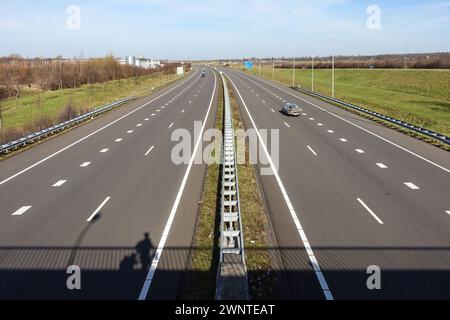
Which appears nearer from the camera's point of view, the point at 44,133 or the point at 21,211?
the point at 21,211

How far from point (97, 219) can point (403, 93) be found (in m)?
62.0

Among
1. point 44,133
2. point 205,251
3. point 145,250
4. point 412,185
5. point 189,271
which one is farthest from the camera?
point 44,133

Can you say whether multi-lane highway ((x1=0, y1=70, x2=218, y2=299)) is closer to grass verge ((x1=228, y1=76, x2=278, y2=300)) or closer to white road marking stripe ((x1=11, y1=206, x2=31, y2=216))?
white road marking stripe ((x1=11, y1=206, x2=31, y2=216))

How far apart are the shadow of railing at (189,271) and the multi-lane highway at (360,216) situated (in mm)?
28

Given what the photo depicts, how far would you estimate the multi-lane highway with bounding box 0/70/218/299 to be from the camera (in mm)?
9969

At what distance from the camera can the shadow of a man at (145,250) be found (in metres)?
10.8

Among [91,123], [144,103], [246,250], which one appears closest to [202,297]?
[246,250]

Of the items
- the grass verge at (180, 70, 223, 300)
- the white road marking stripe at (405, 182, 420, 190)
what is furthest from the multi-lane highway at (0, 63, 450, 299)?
the grass verge at (180, 70, 223, 300)

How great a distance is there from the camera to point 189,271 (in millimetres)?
10352

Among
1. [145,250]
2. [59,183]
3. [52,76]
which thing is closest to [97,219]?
[145,250]

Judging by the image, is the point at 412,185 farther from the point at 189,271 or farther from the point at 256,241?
the point at 189,271

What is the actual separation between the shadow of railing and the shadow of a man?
52 mm
